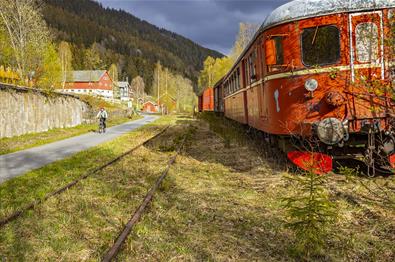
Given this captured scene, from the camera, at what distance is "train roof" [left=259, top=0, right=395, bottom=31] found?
6.97m

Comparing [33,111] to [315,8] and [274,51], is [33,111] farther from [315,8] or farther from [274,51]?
[315,8]

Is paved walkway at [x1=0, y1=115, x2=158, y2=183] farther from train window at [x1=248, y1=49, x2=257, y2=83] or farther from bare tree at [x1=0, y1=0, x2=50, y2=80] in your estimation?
bare tree at [x1=0, y1=0, x2=50, y2=80]

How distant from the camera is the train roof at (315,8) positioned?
6.97 meters

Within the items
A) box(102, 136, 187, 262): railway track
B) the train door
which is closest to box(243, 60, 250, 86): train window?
the train door

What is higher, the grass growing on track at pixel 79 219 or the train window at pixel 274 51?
the train window at pixel 274 51

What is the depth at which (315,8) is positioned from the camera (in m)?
7.41

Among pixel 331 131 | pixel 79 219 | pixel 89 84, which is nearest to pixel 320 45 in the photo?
pixel 331 131

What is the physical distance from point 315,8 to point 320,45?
0.69m

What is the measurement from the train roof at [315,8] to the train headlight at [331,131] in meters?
2.04

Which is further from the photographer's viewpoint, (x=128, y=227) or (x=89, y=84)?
(x=89, y=84)

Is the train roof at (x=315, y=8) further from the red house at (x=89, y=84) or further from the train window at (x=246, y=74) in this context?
the red house at (x=89, y=84)

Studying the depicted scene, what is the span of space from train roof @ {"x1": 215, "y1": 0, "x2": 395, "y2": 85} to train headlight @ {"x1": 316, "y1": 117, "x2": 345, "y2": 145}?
2.04 metres

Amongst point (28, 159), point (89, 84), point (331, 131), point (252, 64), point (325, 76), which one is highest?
point (89, 84)

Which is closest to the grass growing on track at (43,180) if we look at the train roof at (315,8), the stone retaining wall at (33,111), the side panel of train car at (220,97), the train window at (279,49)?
the train window at (279,49)
